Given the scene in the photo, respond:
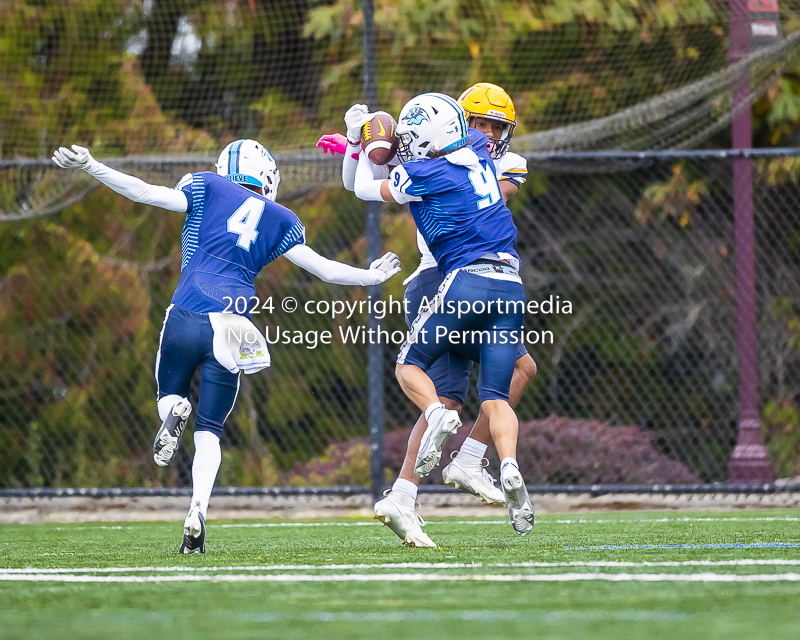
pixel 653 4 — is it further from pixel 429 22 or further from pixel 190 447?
pixel 190 447

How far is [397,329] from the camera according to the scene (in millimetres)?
8586

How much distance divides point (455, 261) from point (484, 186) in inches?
13.4

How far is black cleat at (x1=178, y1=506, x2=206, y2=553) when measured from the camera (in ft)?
13.6

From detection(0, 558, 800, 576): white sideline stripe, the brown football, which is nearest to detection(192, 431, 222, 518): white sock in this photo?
detection(0, 558, 800, 576): white sideline stripe

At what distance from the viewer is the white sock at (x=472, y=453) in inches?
184

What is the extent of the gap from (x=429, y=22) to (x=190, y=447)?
427 cm

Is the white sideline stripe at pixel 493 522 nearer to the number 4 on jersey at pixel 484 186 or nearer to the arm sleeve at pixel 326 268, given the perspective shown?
the arm sleeve at pixel 326 268

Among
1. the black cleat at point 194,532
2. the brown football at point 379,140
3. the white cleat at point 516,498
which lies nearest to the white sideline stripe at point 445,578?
the black cleat at point 194,532

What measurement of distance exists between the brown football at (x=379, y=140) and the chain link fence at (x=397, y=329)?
366 cm

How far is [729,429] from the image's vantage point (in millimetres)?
8781

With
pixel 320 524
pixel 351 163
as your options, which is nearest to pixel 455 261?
pixel 351 163

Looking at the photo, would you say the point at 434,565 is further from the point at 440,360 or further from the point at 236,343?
the point at 440,360

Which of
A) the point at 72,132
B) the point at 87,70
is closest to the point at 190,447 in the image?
the point at 72,132

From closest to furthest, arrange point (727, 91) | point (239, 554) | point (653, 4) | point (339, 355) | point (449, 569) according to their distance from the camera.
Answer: point (449, 569) < point (239, 554) < point (727, 91) < point (339, 355) < point (653, 4)
